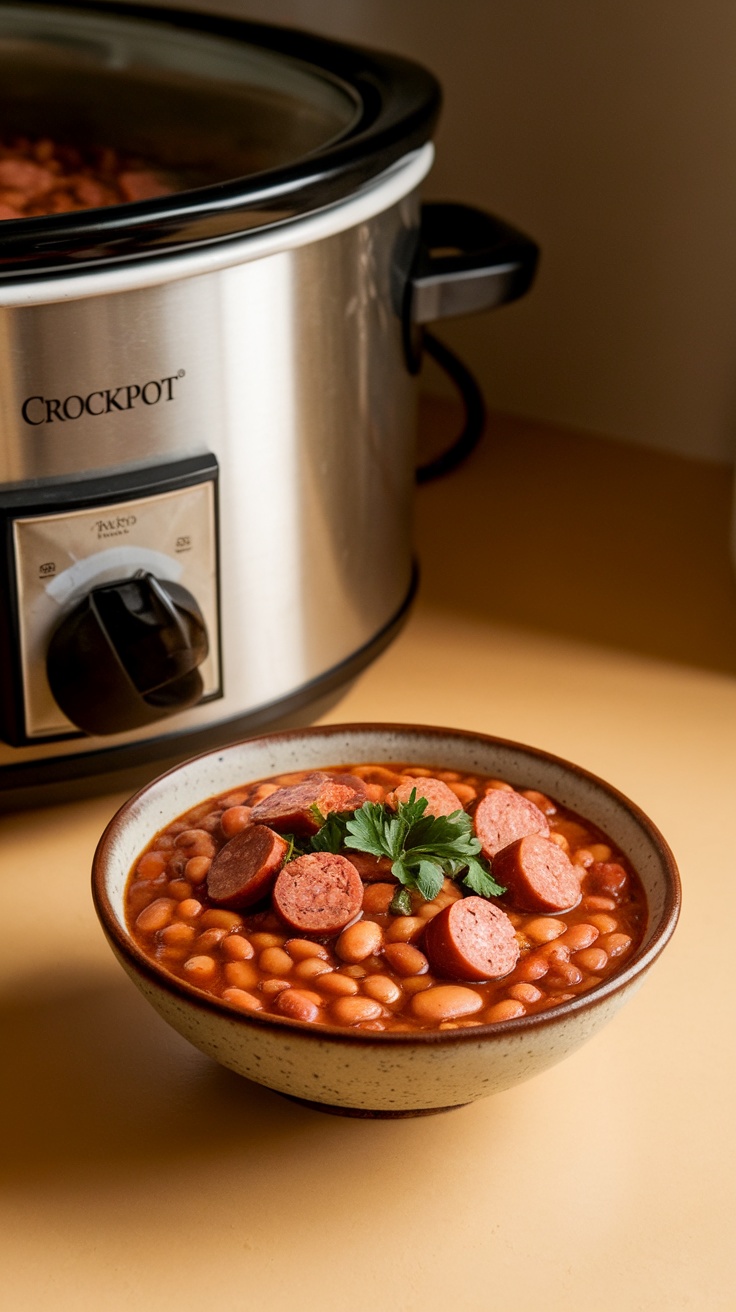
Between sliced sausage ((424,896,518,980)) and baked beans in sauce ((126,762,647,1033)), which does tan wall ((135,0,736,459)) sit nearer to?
baked beans in sauce ((126,762,647,1033))

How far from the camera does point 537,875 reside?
2.40ft

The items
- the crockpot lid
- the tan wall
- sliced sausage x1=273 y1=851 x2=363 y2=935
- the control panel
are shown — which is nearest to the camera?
sliced sausage x1=273 y1=851 x2=363 y2=935

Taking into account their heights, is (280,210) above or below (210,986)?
above

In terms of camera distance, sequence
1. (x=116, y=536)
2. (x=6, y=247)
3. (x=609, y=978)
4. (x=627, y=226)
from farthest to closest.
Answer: (x=627, y=226) → (x=116, y=536) → (x=6, y=247) → (x=609, y=978)

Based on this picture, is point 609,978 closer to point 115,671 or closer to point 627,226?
point 115,671

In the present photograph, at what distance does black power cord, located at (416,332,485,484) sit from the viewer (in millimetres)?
1468

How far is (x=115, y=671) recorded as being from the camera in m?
0.84

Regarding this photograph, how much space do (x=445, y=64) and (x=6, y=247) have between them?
935 mm

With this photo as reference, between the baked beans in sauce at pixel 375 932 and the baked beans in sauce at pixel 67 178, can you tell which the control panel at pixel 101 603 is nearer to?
the baked beans in sauce at pixel 375 932

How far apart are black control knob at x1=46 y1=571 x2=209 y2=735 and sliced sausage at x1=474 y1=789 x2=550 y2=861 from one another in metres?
0.21

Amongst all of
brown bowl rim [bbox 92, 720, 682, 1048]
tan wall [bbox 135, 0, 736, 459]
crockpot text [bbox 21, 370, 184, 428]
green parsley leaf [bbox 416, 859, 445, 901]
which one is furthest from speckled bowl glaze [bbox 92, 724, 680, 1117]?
tan wall [bbox 135, 0, 736, 459]

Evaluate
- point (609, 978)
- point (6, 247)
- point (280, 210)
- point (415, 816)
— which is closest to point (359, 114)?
point (280, 210)

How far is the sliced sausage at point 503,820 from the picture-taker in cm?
76

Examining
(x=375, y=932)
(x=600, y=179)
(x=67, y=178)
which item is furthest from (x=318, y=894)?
(x=600, y=179)
